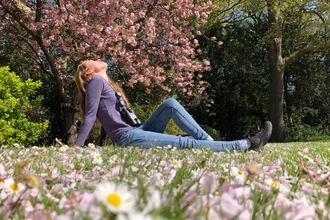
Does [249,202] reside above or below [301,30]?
below

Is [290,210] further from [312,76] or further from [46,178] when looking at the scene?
[312,76]

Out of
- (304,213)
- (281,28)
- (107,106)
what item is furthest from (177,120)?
(281,28)

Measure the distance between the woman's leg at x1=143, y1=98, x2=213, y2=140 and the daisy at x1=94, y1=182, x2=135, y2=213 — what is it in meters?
3.84

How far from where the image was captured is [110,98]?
4.84 m

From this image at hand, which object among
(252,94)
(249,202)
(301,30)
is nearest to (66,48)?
(249,202)

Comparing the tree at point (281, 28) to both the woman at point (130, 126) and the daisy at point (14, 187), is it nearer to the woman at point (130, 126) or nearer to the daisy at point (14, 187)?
the woman at point (130, 126)

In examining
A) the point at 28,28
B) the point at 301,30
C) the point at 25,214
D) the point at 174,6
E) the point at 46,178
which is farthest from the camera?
the point at 301,30

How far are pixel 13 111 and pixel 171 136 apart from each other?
596 cm

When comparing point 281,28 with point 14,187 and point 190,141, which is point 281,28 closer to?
point 190,141

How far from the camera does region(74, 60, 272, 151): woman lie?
4414mm

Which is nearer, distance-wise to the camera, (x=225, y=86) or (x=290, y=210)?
(x=290, y=210)

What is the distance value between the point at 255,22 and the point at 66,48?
14450 millimetres

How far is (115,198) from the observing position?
0.76 m

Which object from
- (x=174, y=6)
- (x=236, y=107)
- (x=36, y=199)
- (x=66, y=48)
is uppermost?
(x=174, y=6)
